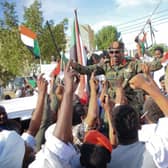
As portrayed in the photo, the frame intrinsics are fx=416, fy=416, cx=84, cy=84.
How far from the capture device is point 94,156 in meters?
2.29

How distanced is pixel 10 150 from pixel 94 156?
1.59ft

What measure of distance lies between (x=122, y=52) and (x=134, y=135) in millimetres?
2713

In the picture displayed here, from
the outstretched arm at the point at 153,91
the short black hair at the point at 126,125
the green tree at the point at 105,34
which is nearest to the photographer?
the outstretched arm at the point at 153,91

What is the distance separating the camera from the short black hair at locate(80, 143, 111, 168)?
228cm

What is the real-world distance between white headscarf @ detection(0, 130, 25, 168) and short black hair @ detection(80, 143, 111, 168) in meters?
0.37

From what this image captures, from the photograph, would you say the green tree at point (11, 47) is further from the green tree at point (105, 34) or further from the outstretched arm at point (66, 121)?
the green tree at point (105, 34)

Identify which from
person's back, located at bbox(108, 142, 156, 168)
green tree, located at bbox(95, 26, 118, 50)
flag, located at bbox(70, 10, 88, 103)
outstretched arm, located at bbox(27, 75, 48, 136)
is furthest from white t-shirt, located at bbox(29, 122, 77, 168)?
green tree, located at bbox(95, 26, 118, 50)

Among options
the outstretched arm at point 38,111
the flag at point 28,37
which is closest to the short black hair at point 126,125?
the outstretched arm at point 38,111

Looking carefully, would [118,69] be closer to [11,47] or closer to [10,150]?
[10,150]

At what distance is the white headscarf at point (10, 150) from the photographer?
2363 millimetres

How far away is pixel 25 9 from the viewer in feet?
77.2

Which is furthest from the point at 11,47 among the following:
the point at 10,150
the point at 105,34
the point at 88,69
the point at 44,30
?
the point at 105,34

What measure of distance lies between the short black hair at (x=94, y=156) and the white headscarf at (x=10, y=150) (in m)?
0.37

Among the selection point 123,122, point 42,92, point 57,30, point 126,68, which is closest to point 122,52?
point 126,68
